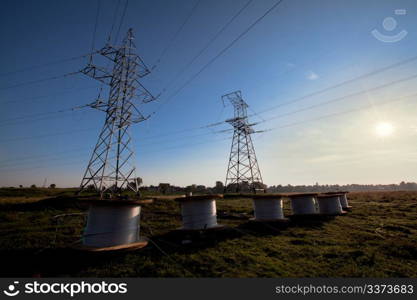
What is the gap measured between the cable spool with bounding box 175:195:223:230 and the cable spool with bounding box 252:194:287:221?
11.5 ft

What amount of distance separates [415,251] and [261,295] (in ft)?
24.8

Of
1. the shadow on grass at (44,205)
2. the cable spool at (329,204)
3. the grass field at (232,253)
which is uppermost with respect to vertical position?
the shadow on grass at (44,205)

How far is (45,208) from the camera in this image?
52.1 feet

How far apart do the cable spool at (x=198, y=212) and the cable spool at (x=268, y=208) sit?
3507 millimetres

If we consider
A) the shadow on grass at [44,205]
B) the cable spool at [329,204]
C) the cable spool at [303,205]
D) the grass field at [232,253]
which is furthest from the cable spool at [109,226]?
the cable spool at [329,204]

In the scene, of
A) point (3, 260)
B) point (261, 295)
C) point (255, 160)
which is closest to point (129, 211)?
point (3, 260)

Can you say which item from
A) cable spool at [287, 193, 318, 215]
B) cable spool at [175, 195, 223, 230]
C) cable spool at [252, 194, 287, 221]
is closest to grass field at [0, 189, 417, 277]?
cable spool at [175, 195, 223, 230]

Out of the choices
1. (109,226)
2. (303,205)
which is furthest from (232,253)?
(303,205)

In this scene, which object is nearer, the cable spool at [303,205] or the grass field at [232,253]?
the grass field at [232,253]

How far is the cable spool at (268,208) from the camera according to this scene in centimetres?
1203

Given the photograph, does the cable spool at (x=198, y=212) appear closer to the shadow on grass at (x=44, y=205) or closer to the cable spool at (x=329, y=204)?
the shadow on grass at (x=44, y=205)

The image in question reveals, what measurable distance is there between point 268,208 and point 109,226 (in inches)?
344

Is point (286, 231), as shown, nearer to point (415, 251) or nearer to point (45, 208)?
point (415, 251)

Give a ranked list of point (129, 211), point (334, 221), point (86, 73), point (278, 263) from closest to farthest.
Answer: point (278, 263)
point (129, 211)
point (334, 221)
point (86, 73)
